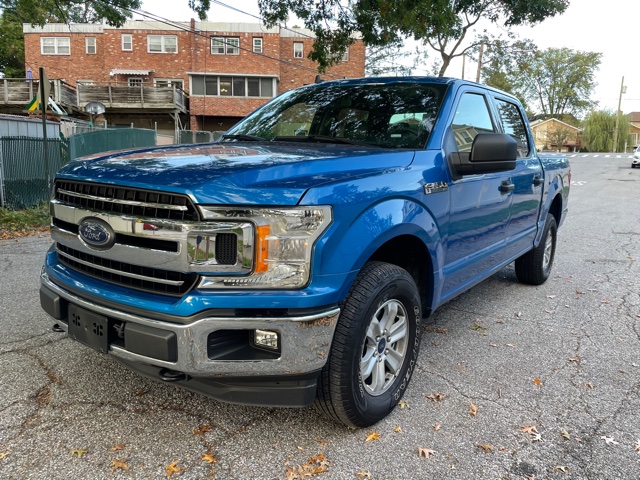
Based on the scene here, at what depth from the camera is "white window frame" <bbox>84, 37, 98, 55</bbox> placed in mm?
31000

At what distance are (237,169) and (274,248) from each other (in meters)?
0.40

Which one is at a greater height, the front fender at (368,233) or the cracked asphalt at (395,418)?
the front fender at (368,233)

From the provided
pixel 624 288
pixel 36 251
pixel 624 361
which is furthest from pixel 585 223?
pixel 36 251

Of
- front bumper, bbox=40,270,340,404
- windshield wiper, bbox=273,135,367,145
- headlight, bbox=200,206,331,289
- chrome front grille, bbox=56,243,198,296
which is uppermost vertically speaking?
windshield wiper, bbox=273,135,367,145

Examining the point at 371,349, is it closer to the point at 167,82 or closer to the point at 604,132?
the point at 167,82

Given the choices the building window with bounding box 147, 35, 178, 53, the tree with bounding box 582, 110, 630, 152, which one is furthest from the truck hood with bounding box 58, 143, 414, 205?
the tree with bounding box 582, 110, 630, 152

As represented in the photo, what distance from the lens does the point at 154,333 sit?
210 cm

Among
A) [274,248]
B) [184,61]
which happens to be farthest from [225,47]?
[274,248]

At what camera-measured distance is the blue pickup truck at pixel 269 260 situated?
6.83 feet

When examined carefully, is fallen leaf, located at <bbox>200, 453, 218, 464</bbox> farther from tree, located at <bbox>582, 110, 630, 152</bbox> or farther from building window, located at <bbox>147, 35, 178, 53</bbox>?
tree, located at <bbox>582, 110, 630, 152</bbox>

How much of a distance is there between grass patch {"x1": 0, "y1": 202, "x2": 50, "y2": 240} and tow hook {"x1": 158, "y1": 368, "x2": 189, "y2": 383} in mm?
6875

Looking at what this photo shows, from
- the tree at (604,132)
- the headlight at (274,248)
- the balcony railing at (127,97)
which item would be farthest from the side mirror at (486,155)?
the tree at (604,132)

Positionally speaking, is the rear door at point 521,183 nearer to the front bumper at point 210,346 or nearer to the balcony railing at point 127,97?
the front bumper at point 210,346

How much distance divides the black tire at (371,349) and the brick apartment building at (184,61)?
29212 millimetres
